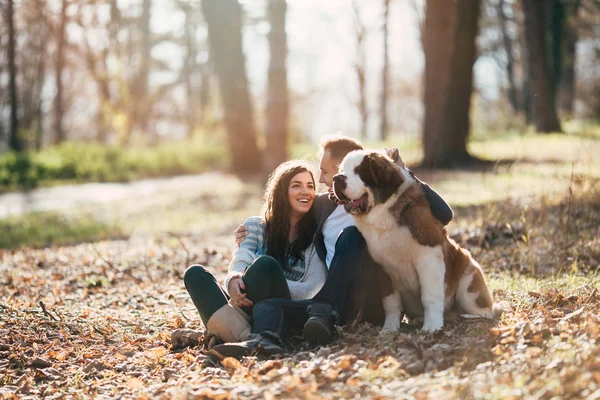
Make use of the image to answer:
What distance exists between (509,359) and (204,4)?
17272 millimetres

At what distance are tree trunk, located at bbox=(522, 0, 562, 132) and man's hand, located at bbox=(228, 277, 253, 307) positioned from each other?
18.6 metres

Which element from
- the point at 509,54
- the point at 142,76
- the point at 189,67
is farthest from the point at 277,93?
the point at 509,54

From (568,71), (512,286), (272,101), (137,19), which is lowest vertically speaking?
(512,286)

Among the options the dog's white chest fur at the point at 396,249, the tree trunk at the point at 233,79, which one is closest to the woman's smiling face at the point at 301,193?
the dog's white chest fur at the point at 396,249

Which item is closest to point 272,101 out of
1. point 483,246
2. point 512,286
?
point 483,246

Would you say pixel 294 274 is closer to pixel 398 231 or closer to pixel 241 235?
pixel 241 235

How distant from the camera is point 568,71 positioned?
33125 mm

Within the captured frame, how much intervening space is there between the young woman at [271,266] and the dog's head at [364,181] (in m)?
0.79

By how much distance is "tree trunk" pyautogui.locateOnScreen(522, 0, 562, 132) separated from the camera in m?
21.6

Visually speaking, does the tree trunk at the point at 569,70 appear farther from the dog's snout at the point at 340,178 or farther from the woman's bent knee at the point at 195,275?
the dog's snout at the point at 340,178

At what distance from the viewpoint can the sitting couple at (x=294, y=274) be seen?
4.73 meters

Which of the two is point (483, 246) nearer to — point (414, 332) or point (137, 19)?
point (414, 332)

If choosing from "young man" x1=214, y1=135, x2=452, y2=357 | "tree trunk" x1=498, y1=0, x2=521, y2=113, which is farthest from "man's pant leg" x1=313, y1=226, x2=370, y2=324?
"tree trunk" x1=498, y1=0, x2=521, y2=113

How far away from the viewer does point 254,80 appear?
41.5 meters
